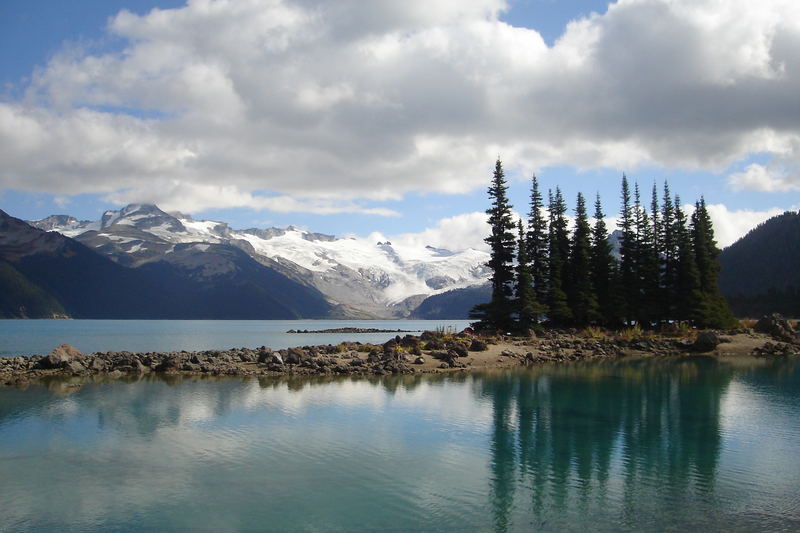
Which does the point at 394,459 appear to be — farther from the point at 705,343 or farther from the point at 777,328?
the point at 777,328

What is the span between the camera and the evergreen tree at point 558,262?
252 feet

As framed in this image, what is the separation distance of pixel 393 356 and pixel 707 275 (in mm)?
A: 56141

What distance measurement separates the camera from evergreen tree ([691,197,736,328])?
81938mm

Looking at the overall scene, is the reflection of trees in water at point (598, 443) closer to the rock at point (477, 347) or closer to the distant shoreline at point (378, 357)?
the distant shoreline at point (378, 357)

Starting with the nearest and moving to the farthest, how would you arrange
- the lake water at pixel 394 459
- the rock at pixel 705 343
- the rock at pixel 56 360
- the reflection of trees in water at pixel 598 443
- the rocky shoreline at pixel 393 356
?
1. the lake water at pixel 394 459
2. the reflection of trees in water at pixel 598 443
3. the rock at pixel 56 360
4. the rocky shoreline at pixel 393 356
5. the rock at pixel 705 343

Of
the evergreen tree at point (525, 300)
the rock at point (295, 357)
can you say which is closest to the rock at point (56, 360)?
the rock at point (295, 357)

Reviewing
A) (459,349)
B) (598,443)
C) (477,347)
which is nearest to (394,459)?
(598,443)

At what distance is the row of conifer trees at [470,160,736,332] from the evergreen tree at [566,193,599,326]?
0.43 ft

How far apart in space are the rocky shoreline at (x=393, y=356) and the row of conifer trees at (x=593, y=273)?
6048mm

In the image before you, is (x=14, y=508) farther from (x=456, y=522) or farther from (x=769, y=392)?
(x=769, y=392)

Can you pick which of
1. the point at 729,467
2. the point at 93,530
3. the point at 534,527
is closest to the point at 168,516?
the point at 93,530

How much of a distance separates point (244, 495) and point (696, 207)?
92540mm

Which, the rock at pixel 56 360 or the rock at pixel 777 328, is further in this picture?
the rock at pixel 777 328

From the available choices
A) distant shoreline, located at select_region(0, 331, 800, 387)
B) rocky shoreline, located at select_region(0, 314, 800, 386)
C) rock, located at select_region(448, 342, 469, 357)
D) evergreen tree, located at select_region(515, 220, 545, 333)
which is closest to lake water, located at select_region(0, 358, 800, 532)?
distant shoreline, located at select_region(0, 331, 800, 387)
